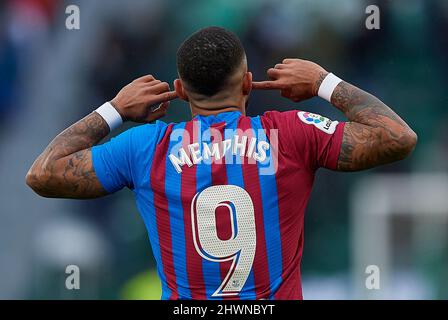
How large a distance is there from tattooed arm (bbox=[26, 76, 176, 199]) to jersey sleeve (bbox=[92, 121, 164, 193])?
34 millimetres

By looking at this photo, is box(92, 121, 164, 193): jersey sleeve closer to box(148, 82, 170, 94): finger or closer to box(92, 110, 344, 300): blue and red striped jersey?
box(92, 110, 344, 300): blue and red striped jersey

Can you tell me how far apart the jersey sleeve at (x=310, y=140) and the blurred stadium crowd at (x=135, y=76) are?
3.91 m

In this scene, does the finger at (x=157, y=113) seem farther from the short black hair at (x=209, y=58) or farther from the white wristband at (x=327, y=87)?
the white wristband at (x=327, y=87)

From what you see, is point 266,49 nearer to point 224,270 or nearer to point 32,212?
point 32,212

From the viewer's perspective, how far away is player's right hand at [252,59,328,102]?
10.7ft

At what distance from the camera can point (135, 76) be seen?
723 centimetres

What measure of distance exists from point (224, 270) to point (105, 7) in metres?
4.82

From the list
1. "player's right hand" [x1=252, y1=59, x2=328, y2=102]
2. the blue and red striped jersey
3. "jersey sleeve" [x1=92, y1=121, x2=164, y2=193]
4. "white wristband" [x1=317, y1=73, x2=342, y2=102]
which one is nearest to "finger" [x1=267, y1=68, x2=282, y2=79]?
"player's right hand" [x1=252, y1=59, x2=328, y2=102]

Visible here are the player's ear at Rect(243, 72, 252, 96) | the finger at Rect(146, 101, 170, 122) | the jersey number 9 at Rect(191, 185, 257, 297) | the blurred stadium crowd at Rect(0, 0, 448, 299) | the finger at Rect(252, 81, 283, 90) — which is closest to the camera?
the jersey number 9 at Rect(191, 185, 257, 297)

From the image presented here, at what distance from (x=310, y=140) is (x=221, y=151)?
1.09ft

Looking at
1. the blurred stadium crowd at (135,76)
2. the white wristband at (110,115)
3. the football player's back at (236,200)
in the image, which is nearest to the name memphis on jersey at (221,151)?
the football player's back at (236,200)

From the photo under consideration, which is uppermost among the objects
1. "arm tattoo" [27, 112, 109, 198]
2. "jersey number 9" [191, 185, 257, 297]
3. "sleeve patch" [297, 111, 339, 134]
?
"sleeve patch" [297, 111, 339, 134]

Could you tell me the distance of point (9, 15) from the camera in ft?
23.7
